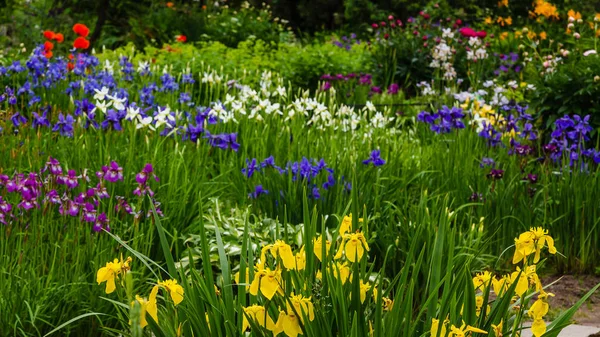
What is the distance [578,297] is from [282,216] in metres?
1.65

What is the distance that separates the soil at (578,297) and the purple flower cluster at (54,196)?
2.14 metres

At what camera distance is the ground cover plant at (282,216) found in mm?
2129

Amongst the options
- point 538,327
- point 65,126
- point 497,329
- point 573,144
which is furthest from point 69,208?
point 573,144

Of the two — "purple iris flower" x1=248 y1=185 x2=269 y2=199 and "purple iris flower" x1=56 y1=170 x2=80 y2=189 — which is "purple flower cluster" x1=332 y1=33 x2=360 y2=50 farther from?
"purple iris flower" x1=56 y1=170 x2=80 y2=189

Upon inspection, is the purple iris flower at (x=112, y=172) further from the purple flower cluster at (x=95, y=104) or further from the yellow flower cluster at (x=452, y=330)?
the yellow flower cluster at (x=452, y=330)

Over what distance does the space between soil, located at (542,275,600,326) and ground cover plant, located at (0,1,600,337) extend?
0.32 feet

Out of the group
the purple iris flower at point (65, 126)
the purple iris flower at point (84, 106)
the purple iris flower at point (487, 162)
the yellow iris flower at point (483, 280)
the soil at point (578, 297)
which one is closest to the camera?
the yellow iris flower at point (483, 280)

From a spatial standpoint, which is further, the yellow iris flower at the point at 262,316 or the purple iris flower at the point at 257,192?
the purple iris flower at the point at 257,192

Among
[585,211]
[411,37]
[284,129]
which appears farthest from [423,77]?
[585,211]

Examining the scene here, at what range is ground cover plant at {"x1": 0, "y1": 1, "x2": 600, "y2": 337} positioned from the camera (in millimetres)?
2129

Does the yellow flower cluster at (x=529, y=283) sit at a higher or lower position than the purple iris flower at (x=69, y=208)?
higher

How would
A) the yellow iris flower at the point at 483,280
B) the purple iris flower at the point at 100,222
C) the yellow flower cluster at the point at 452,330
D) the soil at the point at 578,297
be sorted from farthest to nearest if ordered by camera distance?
the soil at the point at 578,297, the purple iris flower at the point at 100,222, the yellow iris flower at the point at 483,280, the yellow flower cluster at the point at 452,330

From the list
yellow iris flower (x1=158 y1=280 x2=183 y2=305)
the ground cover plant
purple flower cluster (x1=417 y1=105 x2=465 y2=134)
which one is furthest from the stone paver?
yellow iris flower (x1=158 y1=280 x2=183 y2=305)

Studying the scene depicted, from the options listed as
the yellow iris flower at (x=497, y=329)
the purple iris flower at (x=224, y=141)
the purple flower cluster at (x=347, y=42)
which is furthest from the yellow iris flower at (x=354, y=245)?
the purple flower cluster at (x=347, y=42)
